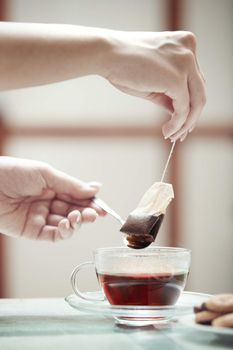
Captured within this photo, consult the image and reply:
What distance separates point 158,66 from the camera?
1.11 meters

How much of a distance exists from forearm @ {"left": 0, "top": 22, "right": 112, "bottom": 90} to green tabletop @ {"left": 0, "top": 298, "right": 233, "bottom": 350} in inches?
16.3

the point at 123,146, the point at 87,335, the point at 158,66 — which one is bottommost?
the point at 123,146

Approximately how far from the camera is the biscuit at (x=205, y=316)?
0.92 meters

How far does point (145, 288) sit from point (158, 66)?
1.23 feet

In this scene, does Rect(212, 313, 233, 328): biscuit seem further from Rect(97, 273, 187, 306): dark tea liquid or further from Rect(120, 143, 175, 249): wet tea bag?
Rect(120, 143, 175, 249): wet tea bag

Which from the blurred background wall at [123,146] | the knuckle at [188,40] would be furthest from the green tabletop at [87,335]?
the blurred background wall at [123,146]

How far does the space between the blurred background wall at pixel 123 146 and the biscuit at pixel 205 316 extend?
251 centimetres

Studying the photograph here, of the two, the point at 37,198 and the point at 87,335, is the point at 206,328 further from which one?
the point at 37,198

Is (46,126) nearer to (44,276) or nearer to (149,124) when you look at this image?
(149,124)

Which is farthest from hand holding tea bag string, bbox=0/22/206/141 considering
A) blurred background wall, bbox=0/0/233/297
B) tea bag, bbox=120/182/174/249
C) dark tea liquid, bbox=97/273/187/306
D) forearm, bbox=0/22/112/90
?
blurred background wall, bbox=0/0/233/297

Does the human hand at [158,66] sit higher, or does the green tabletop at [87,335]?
the human hand at [158,66]

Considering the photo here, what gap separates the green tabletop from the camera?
0.90 m

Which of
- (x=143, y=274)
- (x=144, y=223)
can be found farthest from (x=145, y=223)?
(x=143, y=274)

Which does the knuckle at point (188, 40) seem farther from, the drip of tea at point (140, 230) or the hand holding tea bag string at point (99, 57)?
the drip of tea at point (140, 230)
